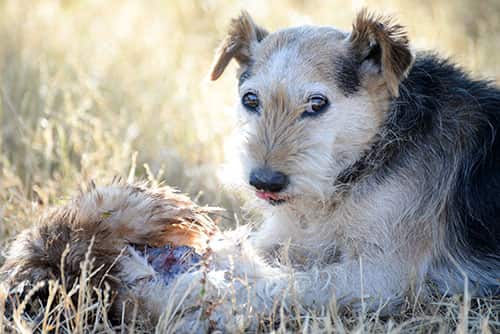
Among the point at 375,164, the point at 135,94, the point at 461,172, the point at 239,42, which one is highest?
the point at 239,42

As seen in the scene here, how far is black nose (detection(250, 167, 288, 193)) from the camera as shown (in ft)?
12.7

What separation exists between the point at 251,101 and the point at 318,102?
0.43 m

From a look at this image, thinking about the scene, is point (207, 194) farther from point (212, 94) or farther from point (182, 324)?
point (182, 324)

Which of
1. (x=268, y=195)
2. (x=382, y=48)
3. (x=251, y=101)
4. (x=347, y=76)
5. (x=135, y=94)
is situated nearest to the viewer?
(x=268, y=195)

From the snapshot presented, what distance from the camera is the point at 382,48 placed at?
4082 mm

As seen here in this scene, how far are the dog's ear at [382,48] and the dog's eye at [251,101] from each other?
630 mm

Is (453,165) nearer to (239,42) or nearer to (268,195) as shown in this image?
(268,195)

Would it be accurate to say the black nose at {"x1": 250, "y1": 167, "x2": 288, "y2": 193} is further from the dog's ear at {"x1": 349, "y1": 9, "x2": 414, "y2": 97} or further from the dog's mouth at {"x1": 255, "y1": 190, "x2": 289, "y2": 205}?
the dog's ear at {"x1": 349, "y1": 9, "x2": 414, "y2": 97}

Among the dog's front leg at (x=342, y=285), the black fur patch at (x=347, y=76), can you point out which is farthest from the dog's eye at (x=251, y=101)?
the dog's front leg at (x=342, y=285)

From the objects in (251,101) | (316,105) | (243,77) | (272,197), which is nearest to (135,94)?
(243,77)

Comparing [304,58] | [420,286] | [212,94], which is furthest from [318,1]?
[420,286]

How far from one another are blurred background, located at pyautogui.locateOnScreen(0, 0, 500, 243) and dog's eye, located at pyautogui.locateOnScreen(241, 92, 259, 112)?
27.7 inches

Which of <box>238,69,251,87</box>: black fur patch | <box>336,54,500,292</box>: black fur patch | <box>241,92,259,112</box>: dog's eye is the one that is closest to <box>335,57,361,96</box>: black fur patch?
<box>336,54,500,292</box>: black fur patch

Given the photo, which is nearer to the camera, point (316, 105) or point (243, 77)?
point (316, 105)
